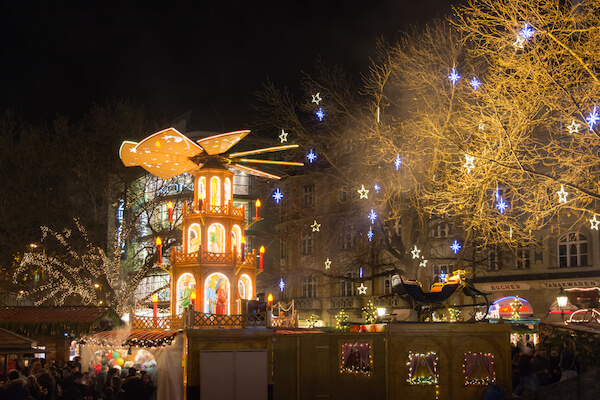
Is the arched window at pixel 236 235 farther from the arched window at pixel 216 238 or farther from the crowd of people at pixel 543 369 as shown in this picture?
the crowd of people at pixel 543 369

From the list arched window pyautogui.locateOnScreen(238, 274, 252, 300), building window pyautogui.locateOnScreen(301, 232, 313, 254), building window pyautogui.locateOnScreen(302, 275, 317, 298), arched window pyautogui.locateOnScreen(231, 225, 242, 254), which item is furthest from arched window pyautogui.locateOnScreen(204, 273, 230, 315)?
building window pyautogui.locateOnScreen(302, 275, 317, 298)

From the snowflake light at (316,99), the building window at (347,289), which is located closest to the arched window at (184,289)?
the snowflake light at (316,99)

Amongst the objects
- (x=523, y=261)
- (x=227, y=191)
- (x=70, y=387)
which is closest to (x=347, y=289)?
(x=523, y=261)

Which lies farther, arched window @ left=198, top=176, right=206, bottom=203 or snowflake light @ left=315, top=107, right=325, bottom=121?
snowflake light @ left=315, top=107, right=325, bottom=121

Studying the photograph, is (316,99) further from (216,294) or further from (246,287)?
(216,294)

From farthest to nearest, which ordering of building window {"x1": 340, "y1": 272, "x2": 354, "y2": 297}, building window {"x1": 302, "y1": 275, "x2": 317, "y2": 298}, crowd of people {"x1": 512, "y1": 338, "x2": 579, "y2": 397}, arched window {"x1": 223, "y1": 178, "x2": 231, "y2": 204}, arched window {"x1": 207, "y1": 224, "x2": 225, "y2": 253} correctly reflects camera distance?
building window {"x1": 302, "y1": 275, "x2": 317, "y2": 298}, building window {"x1": 340, "y1": 272, "x2": 354, "y2": 297}, arched window {"x1": 223, "y1": 178, "x2": 231, "y2": 204}, arched window {"x1": 207, "y1": 224, "x2": 225, "y2": 253}, crowd of people {"x1": 512, "y1": 338, "x2": 579, "y2": 397}

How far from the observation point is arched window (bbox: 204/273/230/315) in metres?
21.0

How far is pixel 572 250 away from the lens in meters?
34.6

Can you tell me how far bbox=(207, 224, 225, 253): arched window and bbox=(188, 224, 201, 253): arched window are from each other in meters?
0.35

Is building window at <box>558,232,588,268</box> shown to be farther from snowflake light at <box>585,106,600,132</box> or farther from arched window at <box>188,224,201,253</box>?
arched window at <box>188,224,201,253</box>

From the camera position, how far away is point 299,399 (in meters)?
18.5

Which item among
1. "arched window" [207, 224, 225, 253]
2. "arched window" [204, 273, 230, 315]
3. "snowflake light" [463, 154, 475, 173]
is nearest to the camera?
"snowflake light" [463, 154, 475, 173]

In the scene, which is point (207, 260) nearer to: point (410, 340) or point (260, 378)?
point (260, 378)

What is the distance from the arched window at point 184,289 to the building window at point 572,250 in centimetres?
2031
